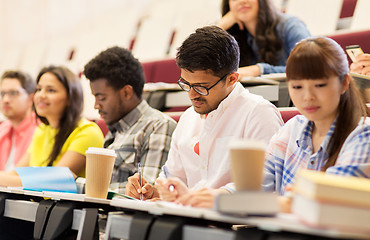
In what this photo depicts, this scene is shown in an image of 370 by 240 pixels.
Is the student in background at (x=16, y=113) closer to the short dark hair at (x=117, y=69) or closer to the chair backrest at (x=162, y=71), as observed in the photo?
the chair backrest at (x=162, y=71)

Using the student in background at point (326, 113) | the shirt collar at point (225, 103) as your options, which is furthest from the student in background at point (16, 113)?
the student in background at point (326, 113)

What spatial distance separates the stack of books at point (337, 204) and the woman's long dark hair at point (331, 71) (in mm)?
236

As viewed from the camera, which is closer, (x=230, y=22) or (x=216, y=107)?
(x=216, y=107)

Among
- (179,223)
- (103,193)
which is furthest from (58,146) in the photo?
(179,223)

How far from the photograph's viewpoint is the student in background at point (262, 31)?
54.4 inches

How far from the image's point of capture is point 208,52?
0.89 m

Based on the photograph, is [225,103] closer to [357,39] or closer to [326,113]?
[326,113]

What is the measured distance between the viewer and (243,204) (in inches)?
19.4

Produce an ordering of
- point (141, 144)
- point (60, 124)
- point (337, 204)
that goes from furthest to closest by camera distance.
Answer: point (60, 124), point (141, 144), point (337, 204)

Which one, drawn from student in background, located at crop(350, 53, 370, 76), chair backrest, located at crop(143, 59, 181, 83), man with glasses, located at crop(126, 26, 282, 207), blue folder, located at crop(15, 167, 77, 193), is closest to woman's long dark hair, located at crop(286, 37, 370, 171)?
man with glasses, located at crop(126, 26, 282, 207)

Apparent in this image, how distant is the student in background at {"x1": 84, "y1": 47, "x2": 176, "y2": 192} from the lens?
1194 millimetres

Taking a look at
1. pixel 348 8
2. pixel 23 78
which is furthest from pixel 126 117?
pixel 348 8

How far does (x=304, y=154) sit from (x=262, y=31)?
Answer: 72 cm

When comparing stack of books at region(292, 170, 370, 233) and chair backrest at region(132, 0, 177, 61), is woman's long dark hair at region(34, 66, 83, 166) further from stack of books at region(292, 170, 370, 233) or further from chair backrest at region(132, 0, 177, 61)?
stack of books at region(292, 170, 370, 233)
